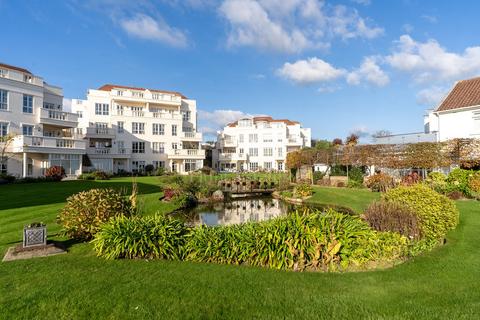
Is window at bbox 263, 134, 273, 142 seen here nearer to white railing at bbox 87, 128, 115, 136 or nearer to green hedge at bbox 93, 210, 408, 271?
white railing at bbox 87, 128, 115, 136

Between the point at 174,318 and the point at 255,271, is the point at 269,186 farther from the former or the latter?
the point at 174,318

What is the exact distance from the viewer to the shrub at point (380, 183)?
1905 centimetres

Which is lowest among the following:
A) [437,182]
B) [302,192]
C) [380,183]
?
[302,192]

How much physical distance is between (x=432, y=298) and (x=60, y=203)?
46.7 feet

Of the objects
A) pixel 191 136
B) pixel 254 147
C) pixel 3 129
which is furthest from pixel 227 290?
pixel 254 147

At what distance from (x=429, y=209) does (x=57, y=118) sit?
1285 inches

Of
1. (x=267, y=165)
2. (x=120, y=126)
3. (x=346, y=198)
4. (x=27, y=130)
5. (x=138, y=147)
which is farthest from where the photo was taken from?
(x=267, y=165)

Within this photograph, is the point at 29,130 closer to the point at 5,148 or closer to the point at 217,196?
the point at 5,148

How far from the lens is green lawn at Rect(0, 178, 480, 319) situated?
12.7 ft

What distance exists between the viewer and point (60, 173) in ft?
83.6

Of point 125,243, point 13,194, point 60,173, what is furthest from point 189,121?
point 125,243

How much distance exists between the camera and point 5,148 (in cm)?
2409

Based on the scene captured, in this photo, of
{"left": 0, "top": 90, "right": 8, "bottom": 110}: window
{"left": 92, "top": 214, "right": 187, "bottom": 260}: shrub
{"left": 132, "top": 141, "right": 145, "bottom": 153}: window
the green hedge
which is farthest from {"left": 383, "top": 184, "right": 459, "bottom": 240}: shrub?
{"left": 132, "top": 141, "right": 145, "bottom": 153}: window

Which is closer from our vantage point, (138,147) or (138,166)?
(138,166)
